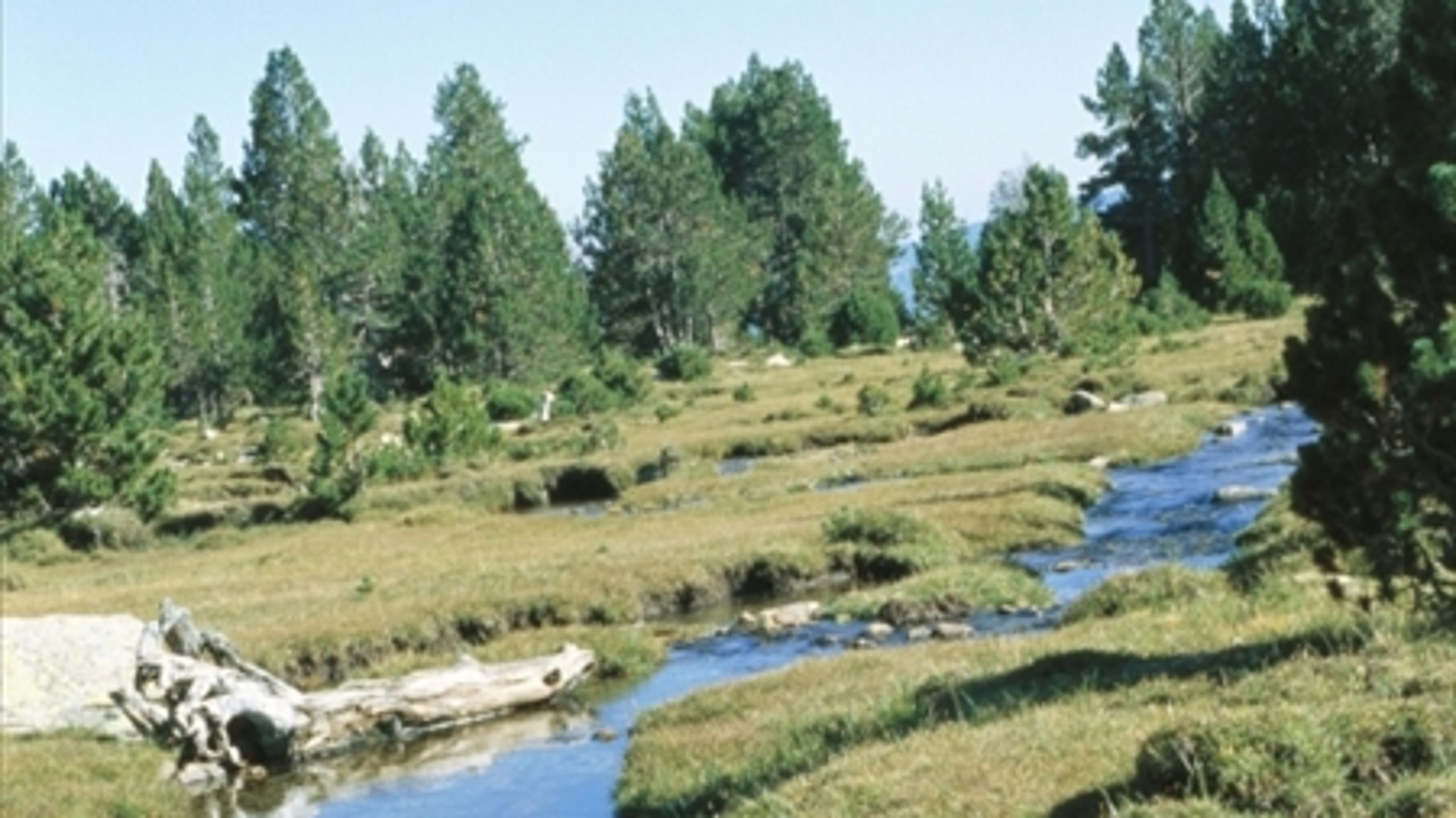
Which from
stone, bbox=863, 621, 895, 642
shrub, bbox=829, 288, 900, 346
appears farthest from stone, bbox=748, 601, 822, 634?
shrub, bbox=829, 288, 900, 346

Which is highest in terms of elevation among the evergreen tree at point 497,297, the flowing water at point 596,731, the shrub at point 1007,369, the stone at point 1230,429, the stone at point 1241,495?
the evergreen tree at point 497,297

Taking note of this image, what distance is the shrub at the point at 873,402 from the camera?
6894 centimetres

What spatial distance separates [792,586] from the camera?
3600 cm

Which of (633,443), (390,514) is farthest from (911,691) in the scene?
(633,443)

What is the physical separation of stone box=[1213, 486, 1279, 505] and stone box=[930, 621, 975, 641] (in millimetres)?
13739

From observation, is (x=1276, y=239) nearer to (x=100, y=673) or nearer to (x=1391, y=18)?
(x=1391, y=18)

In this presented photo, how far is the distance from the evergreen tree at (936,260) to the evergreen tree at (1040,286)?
24.9 m

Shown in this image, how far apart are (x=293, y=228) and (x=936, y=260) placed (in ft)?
201

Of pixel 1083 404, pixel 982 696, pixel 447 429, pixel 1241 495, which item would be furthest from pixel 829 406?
pixel 982 696

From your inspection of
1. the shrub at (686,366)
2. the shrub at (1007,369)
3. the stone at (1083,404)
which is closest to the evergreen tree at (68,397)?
the shrub at (1007,369)

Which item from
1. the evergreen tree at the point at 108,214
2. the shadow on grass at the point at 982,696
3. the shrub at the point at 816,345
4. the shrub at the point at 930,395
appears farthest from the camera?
the evergreen tree at the point at 108,214

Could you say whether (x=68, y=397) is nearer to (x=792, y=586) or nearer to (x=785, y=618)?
(x=792, y=586)

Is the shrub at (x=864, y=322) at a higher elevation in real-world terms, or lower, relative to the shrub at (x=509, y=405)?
higher

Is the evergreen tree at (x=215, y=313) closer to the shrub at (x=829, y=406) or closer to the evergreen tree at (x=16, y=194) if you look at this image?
the evergreen tree at (x=16, y=194)
